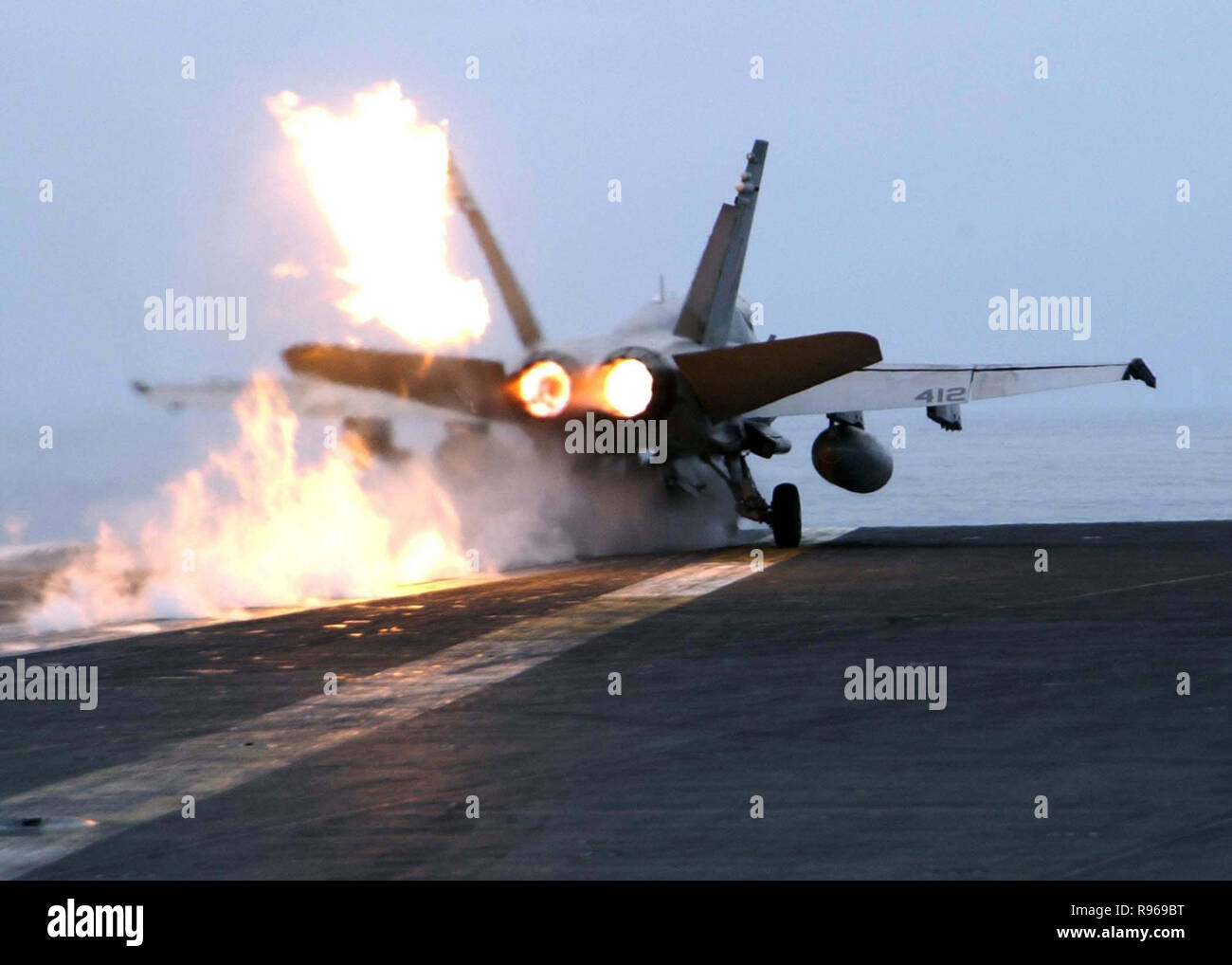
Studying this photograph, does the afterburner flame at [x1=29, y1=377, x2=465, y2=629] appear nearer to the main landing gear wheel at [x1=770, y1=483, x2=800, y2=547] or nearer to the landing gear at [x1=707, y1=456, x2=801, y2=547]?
the landing gear at [x1=707, y1=456, x2=801, y2=547]

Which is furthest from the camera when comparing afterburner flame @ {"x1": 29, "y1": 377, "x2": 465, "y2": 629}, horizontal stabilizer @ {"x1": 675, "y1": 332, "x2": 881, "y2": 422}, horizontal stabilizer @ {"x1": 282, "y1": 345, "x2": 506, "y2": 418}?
horizontal stabilizer @ {"x1": 282, "y1": 345, "x2": 506, "y2": 418}

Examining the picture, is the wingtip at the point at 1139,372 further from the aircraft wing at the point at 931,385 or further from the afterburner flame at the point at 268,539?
the afterburner flame at the point at 268,539

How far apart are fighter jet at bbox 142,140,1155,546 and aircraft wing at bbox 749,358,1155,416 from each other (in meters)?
0.03

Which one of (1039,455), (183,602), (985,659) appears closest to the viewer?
(985,659)

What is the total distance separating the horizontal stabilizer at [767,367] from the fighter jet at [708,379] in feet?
0.07

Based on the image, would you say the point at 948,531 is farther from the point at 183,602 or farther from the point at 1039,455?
the point at 1039,455

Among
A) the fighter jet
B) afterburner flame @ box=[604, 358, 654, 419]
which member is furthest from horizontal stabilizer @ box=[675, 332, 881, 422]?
afterburner flame @ box=[604, 358, 654, 419]

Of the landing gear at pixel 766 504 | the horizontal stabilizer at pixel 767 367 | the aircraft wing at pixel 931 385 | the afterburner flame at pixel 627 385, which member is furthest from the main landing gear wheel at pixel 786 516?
the afterburner flame at pixel 627 385

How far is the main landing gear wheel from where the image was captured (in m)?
29.6

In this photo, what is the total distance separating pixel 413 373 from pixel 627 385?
322 centimetres

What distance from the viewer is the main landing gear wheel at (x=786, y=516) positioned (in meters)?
29.6
